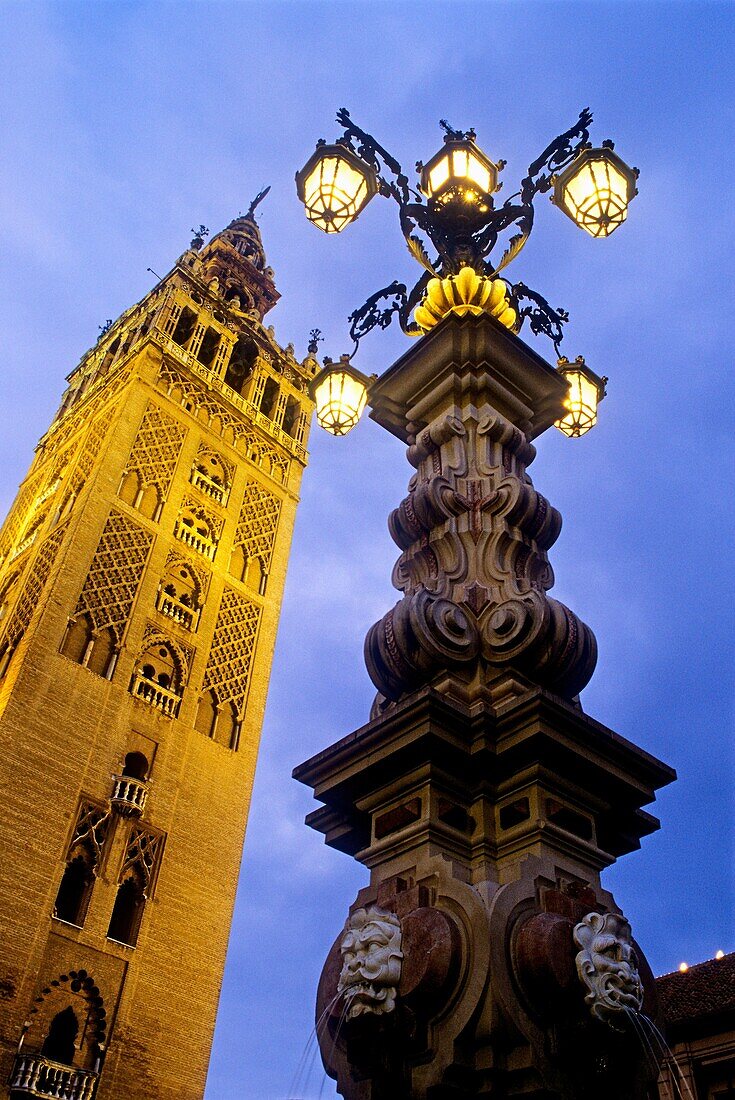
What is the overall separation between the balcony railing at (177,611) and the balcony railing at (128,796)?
5035 millimetres

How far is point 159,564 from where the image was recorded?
2508 cm

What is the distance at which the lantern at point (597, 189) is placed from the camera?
545 centimetres

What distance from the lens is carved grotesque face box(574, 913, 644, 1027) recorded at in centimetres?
287

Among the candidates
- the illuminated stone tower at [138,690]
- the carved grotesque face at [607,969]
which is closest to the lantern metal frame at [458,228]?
the carved grotesque face at [607,969]

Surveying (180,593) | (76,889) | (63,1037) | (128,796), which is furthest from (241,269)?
(63,1037)

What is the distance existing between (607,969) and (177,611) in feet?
74.6

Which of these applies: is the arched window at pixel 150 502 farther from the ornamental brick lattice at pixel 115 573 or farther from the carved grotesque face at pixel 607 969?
the carved grotesque face at pixel 607 969

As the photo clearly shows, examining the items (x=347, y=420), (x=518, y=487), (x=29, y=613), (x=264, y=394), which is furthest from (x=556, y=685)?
(x=264, y=394)

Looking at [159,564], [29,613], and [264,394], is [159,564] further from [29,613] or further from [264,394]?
[264,394]

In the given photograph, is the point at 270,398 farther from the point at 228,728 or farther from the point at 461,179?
the point at 461,179

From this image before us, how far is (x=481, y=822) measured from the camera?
3490 millimetres

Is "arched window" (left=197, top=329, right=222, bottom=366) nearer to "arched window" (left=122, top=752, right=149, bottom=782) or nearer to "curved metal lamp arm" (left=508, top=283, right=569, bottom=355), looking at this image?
"arched window" (left=122, top=752, right=149, bottom=782)

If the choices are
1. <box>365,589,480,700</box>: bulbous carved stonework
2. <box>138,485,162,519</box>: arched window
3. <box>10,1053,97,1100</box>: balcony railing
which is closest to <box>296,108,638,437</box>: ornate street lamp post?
<box>365,589,480,700</box>: bulbous carved stonework

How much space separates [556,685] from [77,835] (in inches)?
689
